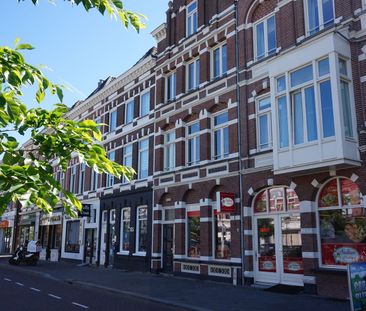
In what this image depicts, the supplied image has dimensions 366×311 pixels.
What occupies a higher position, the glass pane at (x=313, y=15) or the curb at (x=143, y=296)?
the glass pane at (x=313, y=15)

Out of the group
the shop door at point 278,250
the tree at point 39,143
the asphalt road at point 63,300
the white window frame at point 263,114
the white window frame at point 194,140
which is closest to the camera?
the tree at point 39,143

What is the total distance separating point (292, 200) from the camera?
1605 cm

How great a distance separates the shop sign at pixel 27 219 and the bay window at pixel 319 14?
112 feet

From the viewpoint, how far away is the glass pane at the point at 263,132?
57.3ft

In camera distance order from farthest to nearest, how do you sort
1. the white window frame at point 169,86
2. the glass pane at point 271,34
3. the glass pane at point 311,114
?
1. the white window frame at point 169,86
2. the glass pane at point 271,34
3. the glass pane at point 311,114

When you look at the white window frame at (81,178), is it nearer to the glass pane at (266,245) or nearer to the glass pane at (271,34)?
the glass pane at (266,245)

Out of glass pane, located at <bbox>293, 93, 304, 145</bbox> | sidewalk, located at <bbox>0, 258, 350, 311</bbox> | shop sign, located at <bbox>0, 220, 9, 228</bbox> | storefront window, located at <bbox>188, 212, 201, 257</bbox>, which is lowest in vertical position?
sidewalk, located at <bbox>0, 258, 350, 311</bbox>

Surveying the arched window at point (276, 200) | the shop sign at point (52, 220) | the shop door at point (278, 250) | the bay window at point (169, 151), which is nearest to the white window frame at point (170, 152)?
the bay window at point (169, 151)

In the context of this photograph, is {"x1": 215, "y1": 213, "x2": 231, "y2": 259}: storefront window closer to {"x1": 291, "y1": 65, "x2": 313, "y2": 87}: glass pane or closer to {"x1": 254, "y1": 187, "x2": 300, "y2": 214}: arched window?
{"x1": 254, "y1": 187, "x2": 300, "y2": 214}: arched window

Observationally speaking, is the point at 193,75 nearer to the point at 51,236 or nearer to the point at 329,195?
the point at 329,195

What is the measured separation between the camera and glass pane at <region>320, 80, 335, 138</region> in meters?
13.7

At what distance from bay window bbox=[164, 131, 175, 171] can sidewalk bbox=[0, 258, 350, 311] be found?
6.13m

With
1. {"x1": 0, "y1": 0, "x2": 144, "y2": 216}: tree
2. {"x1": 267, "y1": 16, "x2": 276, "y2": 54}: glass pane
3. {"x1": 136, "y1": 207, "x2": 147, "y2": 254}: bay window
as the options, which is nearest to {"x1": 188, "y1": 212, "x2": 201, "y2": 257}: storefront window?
{"x1": 136, "y1": 207, "x2": 147, "y2": 254}: bay window

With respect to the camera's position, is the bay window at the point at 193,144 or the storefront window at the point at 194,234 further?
the bay window at the point at 193,144
